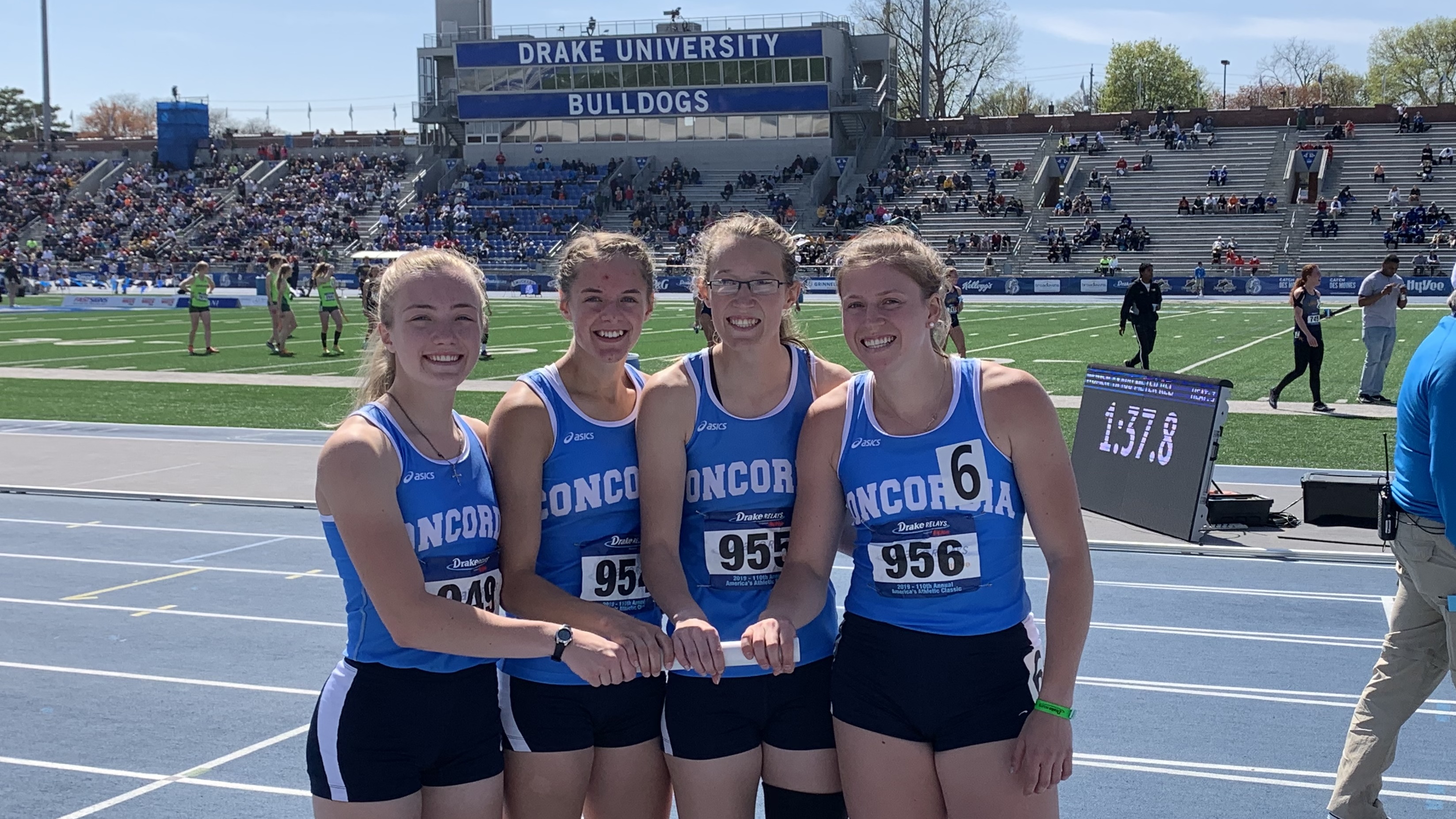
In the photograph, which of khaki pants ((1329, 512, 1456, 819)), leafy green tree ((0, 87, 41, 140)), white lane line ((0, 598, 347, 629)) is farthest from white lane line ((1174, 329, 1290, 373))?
leafy green tree ((0, 87, 41, 140))

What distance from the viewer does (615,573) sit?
3217 millimetres

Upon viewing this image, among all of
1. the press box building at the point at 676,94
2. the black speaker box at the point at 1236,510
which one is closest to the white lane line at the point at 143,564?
the black speaker box at the point at 1236,510

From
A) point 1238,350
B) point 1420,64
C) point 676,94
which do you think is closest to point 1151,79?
point 1420,64

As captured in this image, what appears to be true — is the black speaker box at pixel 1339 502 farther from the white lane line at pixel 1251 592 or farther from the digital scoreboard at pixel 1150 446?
the white lane line at pixel 1251 592

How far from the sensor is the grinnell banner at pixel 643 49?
5966cm

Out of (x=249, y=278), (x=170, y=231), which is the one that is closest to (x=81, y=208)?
(x=170, y=231)

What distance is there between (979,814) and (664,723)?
0.80 metres

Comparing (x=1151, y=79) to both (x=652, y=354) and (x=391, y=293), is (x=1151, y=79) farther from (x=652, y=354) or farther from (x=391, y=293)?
(x=391, y=293)

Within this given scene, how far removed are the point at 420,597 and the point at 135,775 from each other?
3.04 metres

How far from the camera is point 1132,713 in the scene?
5809 millimetres

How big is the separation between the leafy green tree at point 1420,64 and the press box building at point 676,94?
150 ft

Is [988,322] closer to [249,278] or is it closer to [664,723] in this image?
[664,723]

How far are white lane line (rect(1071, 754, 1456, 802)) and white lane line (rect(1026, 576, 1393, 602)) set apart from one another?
297 cm

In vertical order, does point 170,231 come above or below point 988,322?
above
